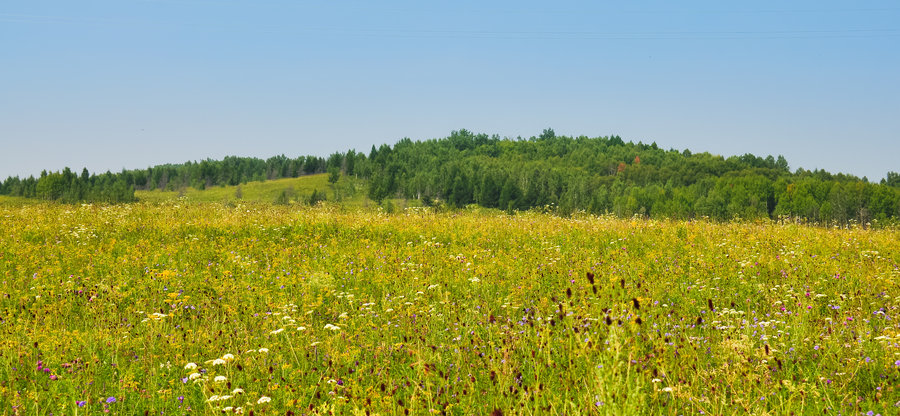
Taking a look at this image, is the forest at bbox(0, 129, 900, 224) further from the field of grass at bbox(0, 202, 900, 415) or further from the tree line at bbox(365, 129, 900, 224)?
the field of grass at bbox(0, 202, 900, 415)

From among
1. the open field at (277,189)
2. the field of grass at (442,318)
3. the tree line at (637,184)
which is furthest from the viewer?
the open field at (277,189)

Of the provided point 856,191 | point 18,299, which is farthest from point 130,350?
point 856,191

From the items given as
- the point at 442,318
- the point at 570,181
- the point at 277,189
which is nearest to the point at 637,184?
the point at 570,181

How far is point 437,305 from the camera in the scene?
6.14m

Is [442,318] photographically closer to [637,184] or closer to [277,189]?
[277,189]

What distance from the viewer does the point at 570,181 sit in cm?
14650

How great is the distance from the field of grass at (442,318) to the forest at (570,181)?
252ft

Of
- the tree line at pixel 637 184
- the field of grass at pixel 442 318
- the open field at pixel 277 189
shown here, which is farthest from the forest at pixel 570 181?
the field of grass at pixel 442 318

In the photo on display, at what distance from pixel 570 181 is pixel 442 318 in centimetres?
14549

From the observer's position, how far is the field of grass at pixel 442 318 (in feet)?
11.6

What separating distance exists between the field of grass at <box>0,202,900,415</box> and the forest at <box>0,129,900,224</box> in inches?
3018

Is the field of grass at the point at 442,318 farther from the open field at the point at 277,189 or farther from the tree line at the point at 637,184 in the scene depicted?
the open field at the point at 277,189

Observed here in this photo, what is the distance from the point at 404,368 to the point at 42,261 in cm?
764

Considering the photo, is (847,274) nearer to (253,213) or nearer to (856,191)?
(253,213)
